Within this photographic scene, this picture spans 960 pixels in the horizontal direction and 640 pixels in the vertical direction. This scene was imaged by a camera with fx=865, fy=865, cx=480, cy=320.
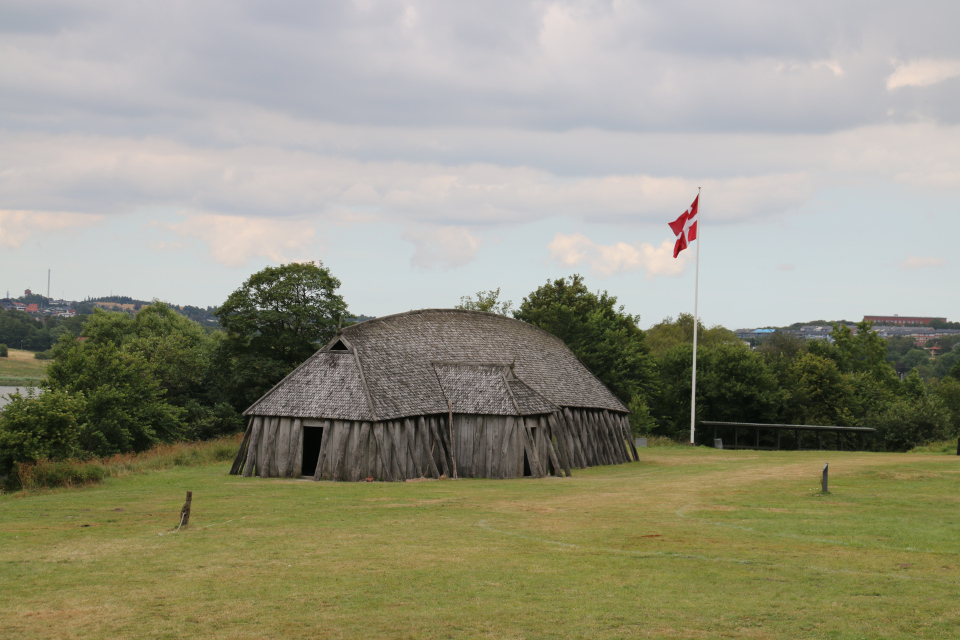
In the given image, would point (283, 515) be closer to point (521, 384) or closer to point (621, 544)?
point (621, 544)

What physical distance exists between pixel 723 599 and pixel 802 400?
66003mm

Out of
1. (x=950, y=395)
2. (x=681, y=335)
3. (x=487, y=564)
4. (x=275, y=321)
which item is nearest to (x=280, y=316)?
(x=275, y=321)

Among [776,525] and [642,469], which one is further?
[642,469]

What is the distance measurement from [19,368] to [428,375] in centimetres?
11766

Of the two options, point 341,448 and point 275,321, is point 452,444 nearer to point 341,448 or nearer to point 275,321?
point 341,448

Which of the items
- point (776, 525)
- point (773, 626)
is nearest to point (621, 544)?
point (776, 525)

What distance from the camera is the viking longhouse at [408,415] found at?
32750 millimetres

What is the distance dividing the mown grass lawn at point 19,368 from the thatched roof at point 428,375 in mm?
93125

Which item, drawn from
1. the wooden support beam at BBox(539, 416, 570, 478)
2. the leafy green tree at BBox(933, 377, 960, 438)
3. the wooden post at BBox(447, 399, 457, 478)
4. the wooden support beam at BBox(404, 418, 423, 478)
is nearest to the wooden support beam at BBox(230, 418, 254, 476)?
the wooden support beam at BBox(404, 418, 423, 478)

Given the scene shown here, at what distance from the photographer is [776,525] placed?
19719 millimetres

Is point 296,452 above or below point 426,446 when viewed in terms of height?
below

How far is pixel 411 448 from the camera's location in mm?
33938

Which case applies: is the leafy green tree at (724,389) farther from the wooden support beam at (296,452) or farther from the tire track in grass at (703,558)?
the tire track in grass at (703,558)

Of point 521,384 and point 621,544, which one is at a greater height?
point 521,384
